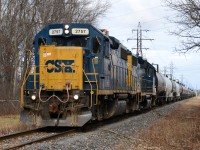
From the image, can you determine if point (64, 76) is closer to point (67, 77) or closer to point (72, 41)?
point (67, 77)

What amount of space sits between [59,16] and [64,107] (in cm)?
2269

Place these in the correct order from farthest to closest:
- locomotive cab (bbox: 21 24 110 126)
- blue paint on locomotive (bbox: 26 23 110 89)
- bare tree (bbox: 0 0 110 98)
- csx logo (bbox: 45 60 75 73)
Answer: bare tree (bbox: 0 0 110 98) < blue paint on locomotive (bbox: 26 23 110 89) < csx logo (bbox: 45 60 75 73) < locomotive cab (bbox: 21 24 110 126)

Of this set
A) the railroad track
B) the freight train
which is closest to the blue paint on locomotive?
the freight train

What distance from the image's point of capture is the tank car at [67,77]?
12.7 meters

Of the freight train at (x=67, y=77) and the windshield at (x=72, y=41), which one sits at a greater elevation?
the windshield at (x=72, y=41)

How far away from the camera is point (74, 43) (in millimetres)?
14039

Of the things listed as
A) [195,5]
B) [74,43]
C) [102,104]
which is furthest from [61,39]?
[195,5]

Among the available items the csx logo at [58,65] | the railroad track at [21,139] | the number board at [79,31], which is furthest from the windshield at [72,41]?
the railroad track at [21,139]

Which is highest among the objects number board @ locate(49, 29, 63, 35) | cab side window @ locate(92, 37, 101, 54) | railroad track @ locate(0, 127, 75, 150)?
number board @ locate(49, 29, 63, 35)

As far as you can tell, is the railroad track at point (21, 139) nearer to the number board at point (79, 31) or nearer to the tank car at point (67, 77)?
the tank car at point (67, 77)

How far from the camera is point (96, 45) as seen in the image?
1411 cm

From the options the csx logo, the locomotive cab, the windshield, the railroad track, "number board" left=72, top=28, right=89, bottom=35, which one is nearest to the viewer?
the railroad track

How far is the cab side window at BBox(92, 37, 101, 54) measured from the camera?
14.0 m

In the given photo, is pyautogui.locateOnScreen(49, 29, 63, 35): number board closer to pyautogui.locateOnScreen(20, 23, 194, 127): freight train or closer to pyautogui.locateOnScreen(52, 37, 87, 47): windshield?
pyautogui.locateOnScreen(20, 23, 194, 127): freight train
